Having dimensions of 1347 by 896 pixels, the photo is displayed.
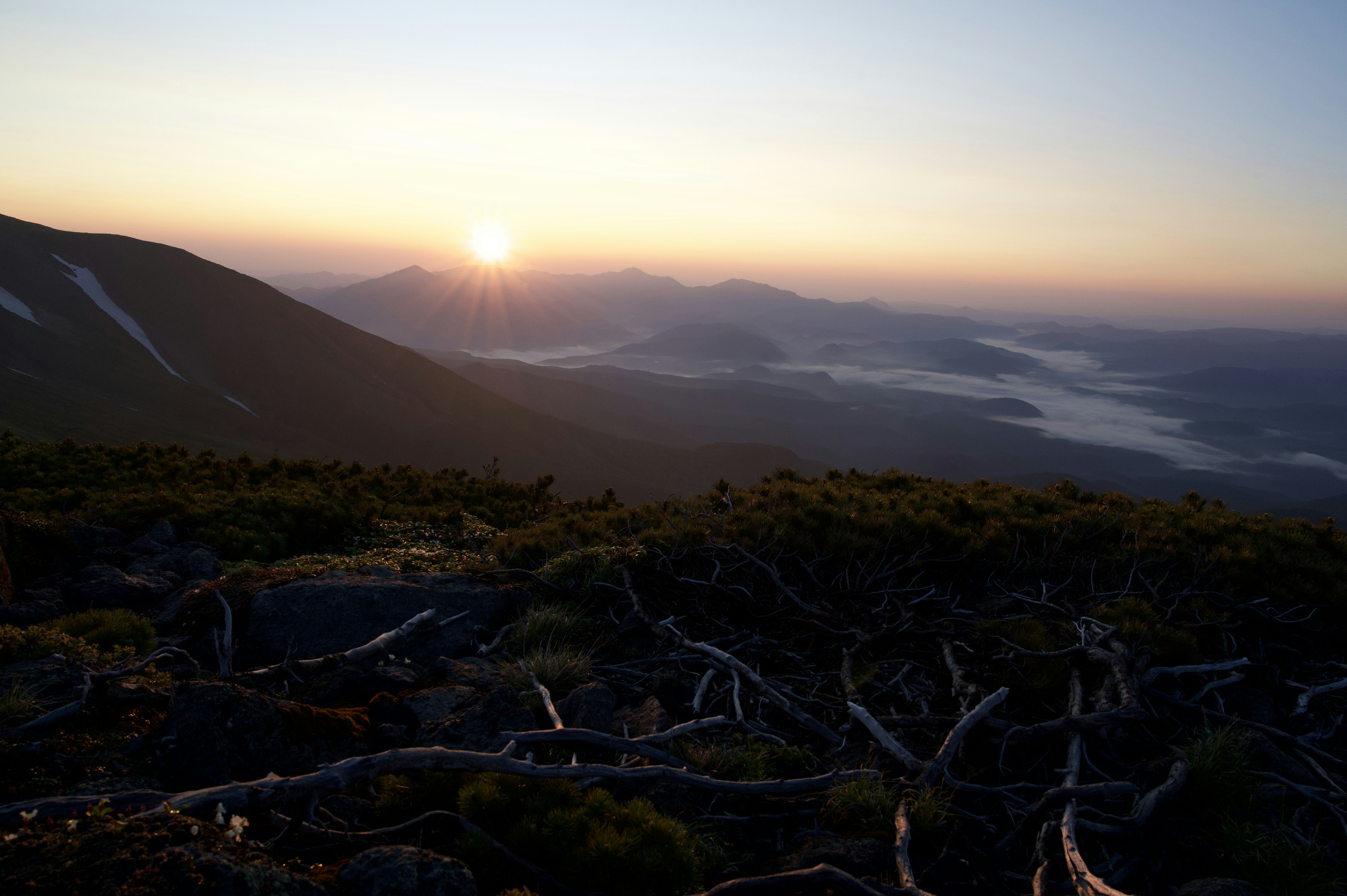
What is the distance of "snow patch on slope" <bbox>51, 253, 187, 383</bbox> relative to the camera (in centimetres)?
11506

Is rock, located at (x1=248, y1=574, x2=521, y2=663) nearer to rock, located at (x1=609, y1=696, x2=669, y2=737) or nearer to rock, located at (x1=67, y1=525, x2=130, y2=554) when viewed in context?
rock, located at (x1=609, y1=696, x2=669, y2=737)

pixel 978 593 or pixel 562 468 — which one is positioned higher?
pixel 978 593

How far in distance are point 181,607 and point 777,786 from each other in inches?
244

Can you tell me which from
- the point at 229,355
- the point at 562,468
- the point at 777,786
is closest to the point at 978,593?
the point at 777,786

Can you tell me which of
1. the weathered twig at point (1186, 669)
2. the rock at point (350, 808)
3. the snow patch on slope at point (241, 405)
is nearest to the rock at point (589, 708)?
the rock at point (350, 808)

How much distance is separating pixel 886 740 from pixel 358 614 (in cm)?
494

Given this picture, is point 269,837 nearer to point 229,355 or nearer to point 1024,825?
point 1024,825

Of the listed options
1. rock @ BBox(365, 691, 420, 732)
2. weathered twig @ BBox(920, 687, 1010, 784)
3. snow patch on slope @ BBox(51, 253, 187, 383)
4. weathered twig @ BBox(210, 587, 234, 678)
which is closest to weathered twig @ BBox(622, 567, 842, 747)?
weathered twig @ BBox(920, 687, 1010, 784)

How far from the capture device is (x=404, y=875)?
8.97 feet

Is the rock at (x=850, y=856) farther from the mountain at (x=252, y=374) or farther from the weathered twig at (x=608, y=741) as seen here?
the mountain at (x=252, y=374)

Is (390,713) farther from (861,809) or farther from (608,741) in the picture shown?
(861,809)

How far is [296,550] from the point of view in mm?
10555

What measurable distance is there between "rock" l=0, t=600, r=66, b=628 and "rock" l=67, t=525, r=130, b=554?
268cm

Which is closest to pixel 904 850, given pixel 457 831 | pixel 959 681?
pixel 959 681
